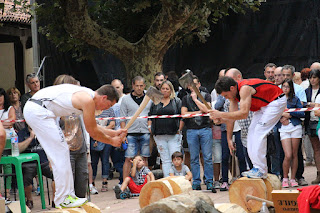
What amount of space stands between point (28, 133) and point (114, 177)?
2.99 meters

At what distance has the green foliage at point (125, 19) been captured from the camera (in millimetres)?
14422

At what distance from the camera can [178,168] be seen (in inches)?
404

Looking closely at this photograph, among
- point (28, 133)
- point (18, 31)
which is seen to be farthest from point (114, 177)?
point (18, 31)

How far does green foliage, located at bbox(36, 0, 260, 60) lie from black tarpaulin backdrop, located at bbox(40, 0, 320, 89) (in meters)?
0.41

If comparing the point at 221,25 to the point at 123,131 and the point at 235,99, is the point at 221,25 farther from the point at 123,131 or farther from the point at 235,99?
the point at 123,131

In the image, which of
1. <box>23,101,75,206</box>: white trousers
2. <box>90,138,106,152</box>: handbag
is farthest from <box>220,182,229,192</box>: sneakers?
<box>23,101,75,206</box>: white trousers

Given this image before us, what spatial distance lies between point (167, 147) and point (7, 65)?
14.7m

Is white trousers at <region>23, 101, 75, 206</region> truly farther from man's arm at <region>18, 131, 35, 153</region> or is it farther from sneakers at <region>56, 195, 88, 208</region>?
man's arm at <region>18, 131, 35, 153</region>

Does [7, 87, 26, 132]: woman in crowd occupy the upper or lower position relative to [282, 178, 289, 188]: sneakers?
upper

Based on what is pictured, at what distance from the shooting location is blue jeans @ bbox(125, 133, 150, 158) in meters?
10.8

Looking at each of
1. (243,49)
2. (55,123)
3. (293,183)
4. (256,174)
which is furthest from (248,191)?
(243,49)

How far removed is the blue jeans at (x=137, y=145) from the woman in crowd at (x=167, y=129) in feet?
1.26

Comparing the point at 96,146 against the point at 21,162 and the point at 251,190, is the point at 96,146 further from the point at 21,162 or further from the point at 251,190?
the point at 251,190

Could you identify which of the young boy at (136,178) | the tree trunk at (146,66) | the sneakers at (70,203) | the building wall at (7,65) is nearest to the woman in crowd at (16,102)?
the young boy at (136,178)
